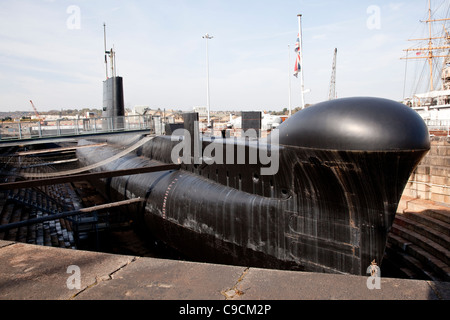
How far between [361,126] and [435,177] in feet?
30.9

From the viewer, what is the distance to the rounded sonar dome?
4.47 meters

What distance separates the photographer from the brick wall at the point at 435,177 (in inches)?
452

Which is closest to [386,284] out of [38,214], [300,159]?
[300,159]

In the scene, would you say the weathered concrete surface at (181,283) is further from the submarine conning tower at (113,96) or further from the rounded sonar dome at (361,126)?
the submarine conning tower at (113,96)

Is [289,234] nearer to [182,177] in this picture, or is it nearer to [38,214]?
[182,177]

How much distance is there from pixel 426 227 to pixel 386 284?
860 cm

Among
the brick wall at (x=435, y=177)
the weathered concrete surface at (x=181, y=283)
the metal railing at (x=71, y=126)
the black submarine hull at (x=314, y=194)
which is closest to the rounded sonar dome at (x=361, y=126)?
the black submarine hull at (x=314, y=194)

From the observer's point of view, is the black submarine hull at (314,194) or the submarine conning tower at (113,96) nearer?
the black submarine hull at (314,194)

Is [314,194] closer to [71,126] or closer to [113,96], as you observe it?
[71,126]

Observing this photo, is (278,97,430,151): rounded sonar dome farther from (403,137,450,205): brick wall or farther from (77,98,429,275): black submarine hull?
(403,137,450,205): brick wall

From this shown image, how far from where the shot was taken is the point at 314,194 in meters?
5.82

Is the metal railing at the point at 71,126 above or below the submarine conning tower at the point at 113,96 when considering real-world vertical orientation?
below

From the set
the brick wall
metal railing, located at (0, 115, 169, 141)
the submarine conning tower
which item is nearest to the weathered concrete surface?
the brick wall

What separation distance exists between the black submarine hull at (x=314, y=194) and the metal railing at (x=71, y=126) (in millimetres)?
8676
